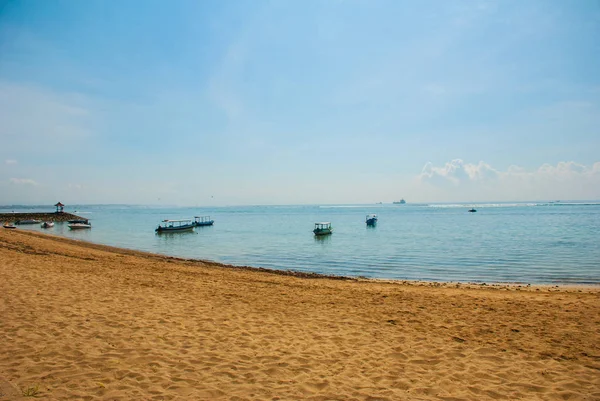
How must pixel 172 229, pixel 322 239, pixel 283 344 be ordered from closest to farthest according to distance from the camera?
pixel 283 344 → pixel 322 239 → pixel 172 229

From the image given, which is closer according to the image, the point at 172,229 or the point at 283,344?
the point at 283,344

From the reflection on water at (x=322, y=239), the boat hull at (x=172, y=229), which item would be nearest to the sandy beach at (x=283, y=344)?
the reflection on water at (x=322, y=239)

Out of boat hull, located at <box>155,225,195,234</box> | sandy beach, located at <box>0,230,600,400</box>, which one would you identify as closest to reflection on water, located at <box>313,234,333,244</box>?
boat hull, located at <box>155,225,195,234</box>

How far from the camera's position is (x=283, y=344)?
7.64 meters

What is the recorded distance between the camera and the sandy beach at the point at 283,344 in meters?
5.64

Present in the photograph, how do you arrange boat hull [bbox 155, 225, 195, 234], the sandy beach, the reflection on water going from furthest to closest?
boat hull [bbox 155, 225, 195, 234] < the reflection on water < the sandy beach

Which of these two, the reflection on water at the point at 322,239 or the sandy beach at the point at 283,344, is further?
the reflection on water at the point at 322,239

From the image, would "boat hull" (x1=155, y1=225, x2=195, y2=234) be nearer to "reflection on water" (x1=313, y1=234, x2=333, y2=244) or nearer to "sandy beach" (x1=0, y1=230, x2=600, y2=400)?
"reflection on water" (x1=313, y1=234, x2=333, y2=244)

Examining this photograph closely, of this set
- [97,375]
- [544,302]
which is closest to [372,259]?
[544,302]

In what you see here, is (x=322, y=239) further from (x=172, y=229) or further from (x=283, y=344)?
(x=283, y=344)

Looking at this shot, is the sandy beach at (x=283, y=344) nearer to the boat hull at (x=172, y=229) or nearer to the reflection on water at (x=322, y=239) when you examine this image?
the reflection on water at (x=322, y=239)

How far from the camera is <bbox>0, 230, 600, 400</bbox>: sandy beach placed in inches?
222

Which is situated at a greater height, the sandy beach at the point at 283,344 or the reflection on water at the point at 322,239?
the sandy beach at the point at 283,344

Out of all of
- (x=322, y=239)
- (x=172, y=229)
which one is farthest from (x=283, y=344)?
(x=172, y=229)
